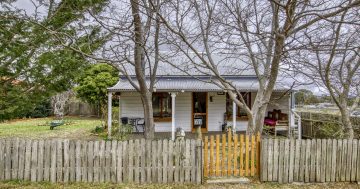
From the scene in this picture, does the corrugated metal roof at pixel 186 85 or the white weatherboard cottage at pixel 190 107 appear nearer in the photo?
the corrugated metal roof at pixel 186 85

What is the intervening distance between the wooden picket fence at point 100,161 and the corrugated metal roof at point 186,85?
666 centimetres

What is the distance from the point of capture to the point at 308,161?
6.94m

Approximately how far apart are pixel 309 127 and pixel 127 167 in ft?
35.9

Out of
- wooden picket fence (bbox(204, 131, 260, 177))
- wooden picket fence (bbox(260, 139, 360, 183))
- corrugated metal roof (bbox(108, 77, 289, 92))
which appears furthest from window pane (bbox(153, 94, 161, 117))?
wooden picket fence (bbox(260, 139, 360, 183))

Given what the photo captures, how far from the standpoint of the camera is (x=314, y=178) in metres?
6.96

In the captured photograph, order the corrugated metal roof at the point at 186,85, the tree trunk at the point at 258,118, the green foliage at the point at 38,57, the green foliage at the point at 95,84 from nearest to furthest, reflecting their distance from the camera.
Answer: the green foliage at the point at 38,57
the tree trunk at the point at 258,118
the corrugated metal roof at the point at 186,85
the green foliage at the point at 95,84

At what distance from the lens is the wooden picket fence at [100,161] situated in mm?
6676

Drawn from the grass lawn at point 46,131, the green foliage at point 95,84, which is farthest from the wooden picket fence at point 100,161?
the green foliage at point 95,84

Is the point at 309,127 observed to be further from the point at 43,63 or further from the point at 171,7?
the point at 43,63

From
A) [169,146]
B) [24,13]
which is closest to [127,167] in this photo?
[169,146]

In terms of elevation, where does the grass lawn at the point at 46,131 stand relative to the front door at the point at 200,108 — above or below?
below

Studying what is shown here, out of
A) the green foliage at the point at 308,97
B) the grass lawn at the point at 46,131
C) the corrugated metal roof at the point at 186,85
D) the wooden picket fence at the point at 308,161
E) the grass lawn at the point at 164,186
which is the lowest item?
the grass lawn at the point at 164,186

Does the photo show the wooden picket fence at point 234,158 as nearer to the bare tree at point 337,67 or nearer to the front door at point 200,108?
the bare tree at point 337,67

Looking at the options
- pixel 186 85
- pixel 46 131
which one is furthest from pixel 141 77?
pixel 46 131
